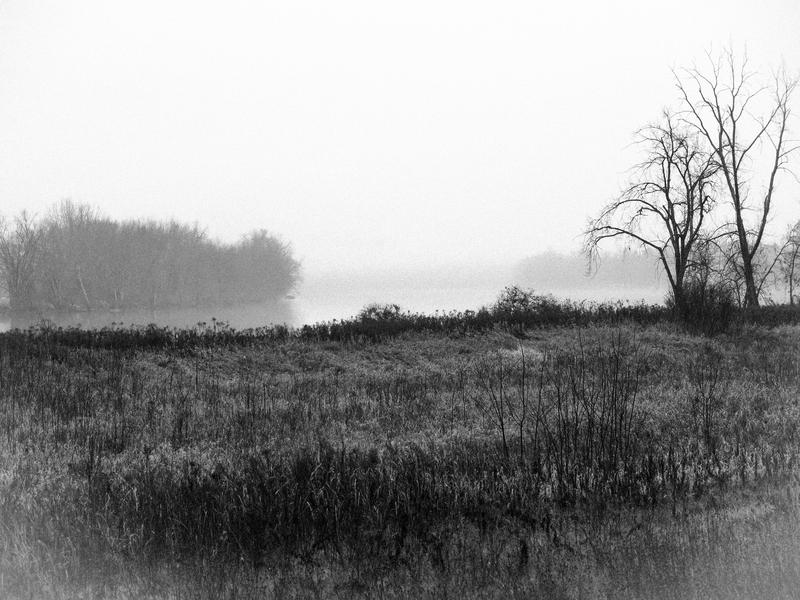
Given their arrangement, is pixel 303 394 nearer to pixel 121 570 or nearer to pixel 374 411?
pixel 374 411

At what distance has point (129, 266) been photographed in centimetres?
5231

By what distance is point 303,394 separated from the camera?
10.7 metres

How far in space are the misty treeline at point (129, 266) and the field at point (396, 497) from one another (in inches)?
1465

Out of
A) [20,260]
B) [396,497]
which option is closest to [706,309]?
[396,497]

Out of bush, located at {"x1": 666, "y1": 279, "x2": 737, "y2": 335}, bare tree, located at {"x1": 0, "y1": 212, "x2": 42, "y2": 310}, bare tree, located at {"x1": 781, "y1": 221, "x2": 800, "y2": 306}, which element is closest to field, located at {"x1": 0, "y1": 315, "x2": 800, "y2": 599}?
bush, located at {"x1": 666, "y1": 279, "x2": 737, "y2": 335}

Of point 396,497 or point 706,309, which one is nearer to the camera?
point 396,497

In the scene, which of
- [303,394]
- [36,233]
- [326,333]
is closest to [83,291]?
[36,233]

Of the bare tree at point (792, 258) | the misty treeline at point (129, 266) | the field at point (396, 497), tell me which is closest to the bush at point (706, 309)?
the field at point (396, 497)

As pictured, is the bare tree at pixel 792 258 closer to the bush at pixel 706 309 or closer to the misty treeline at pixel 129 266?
the bush at pixel 706 309

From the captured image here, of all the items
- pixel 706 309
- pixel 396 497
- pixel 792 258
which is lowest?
pixel 396 497

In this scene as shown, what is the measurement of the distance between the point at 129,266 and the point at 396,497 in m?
52.4

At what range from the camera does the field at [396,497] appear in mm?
3881

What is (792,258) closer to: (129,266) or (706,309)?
(706,309)

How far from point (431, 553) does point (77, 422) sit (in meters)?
6.32
